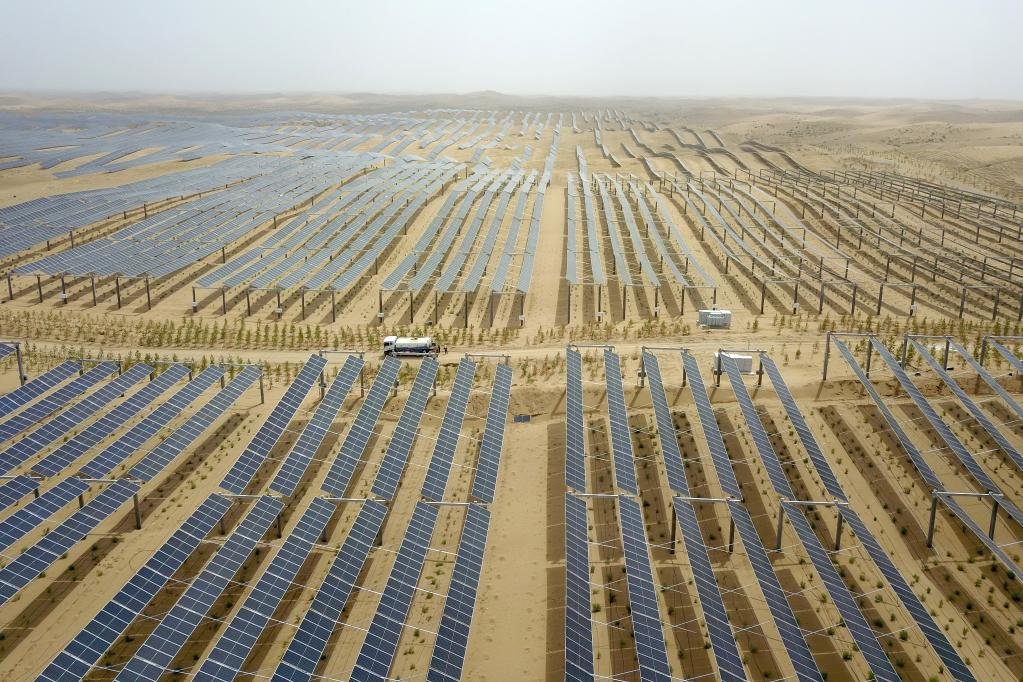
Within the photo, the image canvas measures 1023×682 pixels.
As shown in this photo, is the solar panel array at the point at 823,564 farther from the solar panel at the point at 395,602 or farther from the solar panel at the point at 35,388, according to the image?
the solar panel at the point at 35,388

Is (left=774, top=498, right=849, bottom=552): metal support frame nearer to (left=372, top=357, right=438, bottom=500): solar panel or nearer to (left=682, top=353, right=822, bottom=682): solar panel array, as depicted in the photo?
(left=682, top=353, right=822, bottom=682): solar panel array

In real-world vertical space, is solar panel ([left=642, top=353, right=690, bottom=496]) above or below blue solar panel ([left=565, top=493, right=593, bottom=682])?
above

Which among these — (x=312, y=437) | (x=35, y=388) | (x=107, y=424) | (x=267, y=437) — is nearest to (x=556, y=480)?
(x=312, y=437)

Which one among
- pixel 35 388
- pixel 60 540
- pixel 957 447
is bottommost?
pixel 60 540

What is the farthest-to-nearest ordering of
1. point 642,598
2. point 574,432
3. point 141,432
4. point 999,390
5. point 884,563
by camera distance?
point 999,390
point 574,432
point 141,432
point 884,563
point 642,598

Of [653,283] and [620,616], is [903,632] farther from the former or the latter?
[653,283]

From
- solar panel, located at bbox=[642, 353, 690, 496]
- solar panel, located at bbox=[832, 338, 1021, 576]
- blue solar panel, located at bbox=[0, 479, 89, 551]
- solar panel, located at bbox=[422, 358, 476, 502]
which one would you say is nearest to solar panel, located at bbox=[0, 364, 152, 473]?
blue solar panel, located at bbox=[0, 479, 89, 551]

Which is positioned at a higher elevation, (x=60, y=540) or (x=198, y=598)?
(x=60, y=540)

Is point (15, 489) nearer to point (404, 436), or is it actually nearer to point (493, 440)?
point (404, 436)
